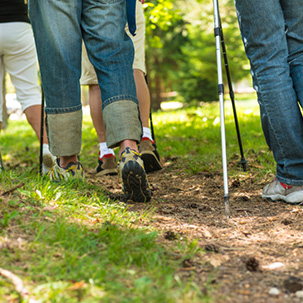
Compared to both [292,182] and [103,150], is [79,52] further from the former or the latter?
[292,182]

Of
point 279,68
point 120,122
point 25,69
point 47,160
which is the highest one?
point 279,68

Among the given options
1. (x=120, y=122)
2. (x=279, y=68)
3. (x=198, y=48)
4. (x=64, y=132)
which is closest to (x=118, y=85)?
(x=120, y=122)

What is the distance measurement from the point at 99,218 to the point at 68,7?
52.9 inches

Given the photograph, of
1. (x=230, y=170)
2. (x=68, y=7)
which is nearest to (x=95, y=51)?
(x=68, y=7)

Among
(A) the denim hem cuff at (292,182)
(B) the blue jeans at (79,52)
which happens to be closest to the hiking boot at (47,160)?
(B) the blue jeans at (79,52)

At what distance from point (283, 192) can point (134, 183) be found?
99 centimetres

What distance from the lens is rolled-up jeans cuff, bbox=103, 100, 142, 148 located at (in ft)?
8.08

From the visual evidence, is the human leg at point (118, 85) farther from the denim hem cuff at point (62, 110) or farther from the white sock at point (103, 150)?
the white sock at point (103, 150)

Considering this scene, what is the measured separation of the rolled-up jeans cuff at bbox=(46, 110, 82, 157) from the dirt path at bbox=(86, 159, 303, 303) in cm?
46

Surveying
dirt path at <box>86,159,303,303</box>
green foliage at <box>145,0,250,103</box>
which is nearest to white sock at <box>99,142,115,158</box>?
dirt path at <box>86,159,303,303</box>

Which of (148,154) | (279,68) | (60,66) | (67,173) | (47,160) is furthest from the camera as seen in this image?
(47,160)

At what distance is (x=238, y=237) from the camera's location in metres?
2.09

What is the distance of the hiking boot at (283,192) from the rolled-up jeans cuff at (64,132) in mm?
1358

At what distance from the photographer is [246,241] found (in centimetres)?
204
